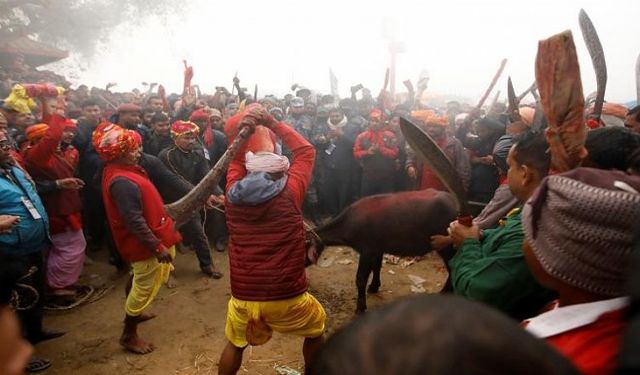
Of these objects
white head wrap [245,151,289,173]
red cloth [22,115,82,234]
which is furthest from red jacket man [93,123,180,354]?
white head wrap [245,151,289,173]

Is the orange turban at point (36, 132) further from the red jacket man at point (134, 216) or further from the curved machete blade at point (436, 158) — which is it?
the curved machete blade at point (436, 158)

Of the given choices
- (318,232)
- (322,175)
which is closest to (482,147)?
(318,232)

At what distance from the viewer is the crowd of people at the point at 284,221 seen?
1.11 meters

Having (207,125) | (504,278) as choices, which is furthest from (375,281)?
(207,125)

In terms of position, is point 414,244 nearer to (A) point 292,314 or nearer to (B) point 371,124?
(A) point 292,314

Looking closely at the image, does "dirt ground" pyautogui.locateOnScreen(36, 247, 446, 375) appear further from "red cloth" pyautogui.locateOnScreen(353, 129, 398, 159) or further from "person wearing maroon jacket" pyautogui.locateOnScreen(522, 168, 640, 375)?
"person wearing maroon jacket" pyautogui.locateOnScreen(522, 168, 640, 375)

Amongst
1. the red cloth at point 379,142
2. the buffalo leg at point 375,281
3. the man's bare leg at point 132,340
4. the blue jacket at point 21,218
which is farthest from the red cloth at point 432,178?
the blue jacket at point 21,218

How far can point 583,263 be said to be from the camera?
1155 millimetres

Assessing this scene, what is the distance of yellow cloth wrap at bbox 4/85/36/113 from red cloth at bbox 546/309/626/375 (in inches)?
210

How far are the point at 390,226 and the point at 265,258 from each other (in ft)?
7.07

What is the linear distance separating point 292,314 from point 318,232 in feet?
6.15

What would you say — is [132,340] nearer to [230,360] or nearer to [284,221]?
[230,360]

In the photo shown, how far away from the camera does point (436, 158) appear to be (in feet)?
7.30

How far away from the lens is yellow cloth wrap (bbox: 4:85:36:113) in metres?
4.46
